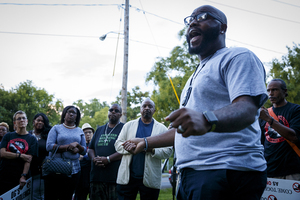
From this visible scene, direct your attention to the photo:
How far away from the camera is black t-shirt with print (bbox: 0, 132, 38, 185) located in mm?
4898

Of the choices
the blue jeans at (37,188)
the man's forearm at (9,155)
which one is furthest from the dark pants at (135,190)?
the man's forearm at (9,155)

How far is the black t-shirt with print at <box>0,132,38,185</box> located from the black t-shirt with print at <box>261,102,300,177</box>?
4478 mm

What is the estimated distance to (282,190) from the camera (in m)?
3.45

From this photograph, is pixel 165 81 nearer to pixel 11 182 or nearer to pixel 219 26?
pixel 11 182

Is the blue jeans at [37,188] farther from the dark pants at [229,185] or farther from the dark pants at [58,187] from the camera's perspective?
the dark pants at [229,185]

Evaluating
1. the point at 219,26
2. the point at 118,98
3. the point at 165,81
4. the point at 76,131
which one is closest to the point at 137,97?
the point at 118,98

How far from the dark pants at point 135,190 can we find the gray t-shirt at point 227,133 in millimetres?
3214

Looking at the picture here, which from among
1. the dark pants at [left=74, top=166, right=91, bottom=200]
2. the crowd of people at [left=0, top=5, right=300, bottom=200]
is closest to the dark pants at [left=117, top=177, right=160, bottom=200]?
the crowd of people at [left=0, top=5, right=300, bottom=200]

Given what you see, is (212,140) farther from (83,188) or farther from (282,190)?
(83,188)

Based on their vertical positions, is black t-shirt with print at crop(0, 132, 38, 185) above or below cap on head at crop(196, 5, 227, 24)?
below

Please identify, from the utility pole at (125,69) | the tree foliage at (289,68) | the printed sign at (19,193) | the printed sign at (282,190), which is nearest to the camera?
the printed sign at (282,190)

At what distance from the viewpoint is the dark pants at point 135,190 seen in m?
4.53

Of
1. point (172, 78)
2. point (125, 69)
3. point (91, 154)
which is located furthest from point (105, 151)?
point (172, 78)

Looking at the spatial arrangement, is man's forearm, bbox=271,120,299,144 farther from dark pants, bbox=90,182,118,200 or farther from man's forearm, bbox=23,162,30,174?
man's forearm, bbox=23,162,30,174
